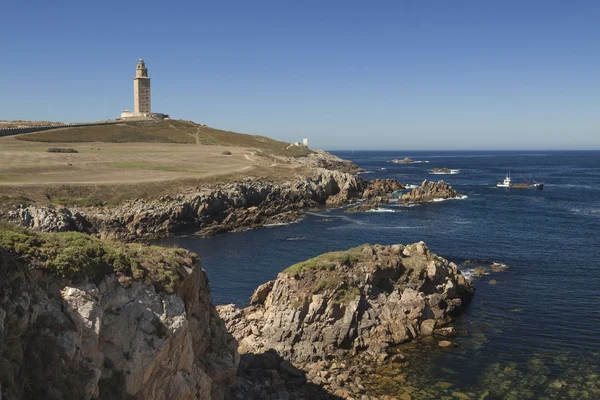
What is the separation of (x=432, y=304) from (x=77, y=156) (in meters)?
80.9

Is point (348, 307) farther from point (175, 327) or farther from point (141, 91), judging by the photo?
point (141, 91)

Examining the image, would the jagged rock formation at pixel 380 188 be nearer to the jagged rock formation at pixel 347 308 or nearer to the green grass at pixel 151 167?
the green grass at pixel 151 167

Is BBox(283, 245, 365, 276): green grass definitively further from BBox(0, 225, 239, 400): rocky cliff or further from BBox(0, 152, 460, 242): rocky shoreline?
BBox(0, 152, 460, 242): rocky shoreline

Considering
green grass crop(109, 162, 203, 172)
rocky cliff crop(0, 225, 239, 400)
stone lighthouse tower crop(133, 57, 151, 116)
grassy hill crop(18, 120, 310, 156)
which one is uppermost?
stone lighthouse tower crop(133, 57, 151, 116)

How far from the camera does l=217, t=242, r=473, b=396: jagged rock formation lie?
29469 mm

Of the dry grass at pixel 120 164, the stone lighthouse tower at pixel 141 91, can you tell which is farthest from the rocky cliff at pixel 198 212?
the stone lighthouse tower at pixel 141 91

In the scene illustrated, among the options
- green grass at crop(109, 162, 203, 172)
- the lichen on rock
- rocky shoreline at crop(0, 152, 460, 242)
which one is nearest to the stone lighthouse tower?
green grass at crop(109, 162, 203, 172)

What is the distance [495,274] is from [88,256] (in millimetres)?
37210

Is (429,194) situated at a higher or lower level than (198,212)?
higher

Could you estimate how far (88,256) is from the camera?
15.8 meters

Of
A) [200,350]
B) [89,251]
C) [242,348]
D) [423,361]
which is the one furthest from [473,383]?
[89,251]

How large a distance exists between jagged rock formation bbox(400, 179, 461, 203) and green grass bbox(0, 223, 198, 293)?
255ft

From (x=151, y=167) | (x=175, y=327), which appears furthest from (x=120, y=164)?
(x=175, y=327)

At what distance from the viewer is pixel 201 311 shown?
19797mm
